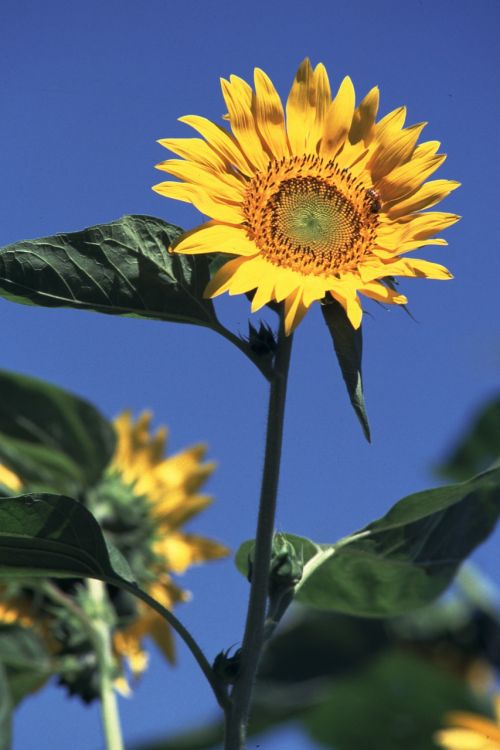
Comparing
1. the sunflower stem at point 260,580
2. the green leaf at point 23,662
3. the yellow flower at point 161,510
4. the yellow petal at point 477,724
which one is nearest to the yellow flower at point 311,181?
the sunflower stem at point 260,580

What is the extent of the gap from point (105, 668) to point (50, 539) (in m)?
0.89

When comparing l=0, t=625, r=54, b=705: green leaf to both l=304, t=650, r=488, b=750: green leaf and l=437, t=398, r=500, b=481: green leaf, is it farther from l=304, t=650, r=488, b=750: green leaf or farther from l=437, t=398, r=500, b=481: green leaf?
l=437, t=398, r=500, b=481: green leaf

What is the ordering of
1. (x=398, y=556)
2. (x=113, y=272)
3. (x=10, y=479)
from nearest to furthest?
(x=113, y=272)
(x=398, y=556)
(x=10, y=479)

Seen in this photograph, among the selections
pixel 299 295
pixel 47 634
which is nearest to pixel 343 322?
pixel 299 295

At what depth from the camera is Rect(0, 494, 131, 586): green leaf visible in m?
1.37

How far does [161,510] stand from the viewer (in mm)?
3113

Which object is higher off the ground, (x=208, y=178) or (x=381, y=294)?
(x=208, y=178)

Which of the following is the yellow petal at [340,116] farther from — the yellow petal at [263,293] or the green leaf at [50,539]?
the green leaf at [50,539]

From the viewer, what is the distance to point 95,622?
2.47 m

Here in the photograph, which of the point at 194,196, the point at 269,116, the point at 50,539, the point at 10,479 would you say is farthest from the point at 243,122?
the point at 10,479

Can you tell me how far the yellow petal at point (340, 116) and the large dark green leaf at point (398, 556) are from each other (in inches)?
18.9

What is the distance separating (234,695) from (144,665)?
1469mm

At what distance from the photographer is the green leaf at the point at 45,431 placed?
2615 millimetres

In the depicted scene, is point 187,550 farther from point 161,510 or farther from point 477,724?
point 477,724
